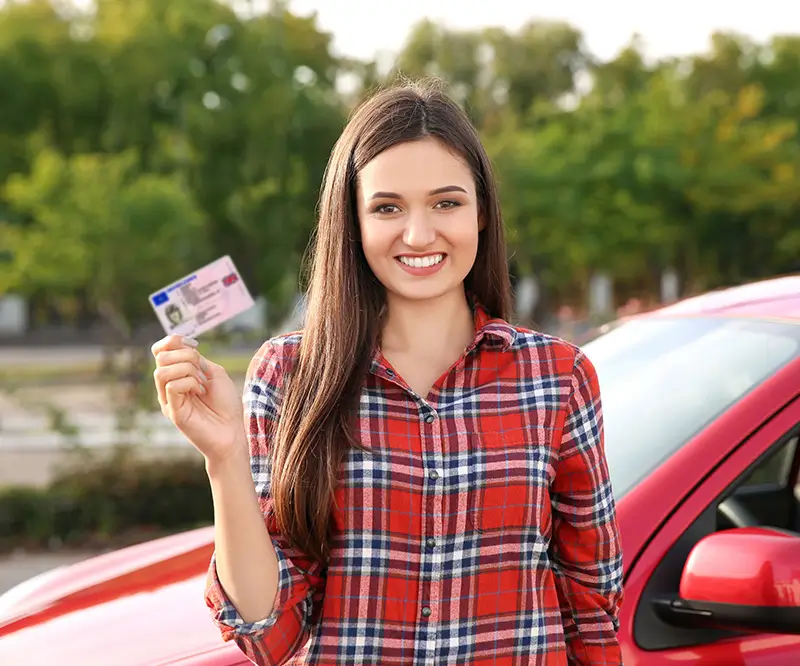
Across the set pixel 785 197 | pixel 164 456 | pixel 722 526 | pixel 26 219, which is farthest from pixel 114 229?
pixel 722 526

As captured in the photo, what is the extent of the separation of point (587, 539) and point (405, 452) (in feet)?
1.14

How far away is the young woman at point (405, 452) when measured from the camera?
168 cm

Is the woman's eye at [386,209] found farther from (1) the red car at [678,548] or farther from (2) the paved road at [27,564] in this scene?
(2) the paved road at [27,564]

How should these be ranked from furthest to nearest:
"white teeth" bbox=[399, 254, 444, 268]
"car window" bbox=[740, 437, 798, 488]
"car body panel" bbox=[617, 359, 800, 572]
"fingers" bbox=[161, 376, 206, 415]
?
"car window" bbox=[740, 437, 798, 488] < "car body panel" bbox=[617, 359, 800, 572] < "white teeth" bbox=[399, 254, 444, 268] < "fingers" bbox=[161, 376, 206, 415]

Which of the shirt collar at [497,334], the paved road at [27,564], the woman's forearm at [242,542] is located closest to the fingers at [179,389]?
the woman's forearm at [242,542]

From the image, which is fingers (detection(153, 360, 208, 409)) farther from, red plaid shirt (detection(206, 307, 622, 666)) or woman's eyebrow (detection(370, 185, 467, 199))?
woman's eyebrow (detection(370, 185, 467, 199))

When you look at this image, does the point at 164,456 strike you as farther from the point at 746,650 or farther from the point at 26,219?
the point at 26,219

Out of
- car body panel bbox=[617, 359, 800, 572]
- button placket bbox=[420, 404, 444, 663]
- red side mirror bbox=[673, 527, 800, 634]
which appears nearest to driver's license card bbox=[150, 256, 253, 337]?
button placket bbox=[420, 404, 444, 663]

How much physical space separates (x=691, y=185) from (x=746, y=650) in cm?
2301

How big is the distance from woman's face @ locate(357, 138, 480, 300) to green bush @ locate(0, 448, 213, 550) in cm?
608

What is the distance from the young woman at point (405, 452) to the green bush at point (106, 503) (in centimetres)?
602

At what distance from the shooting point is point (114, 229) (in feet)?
59.3

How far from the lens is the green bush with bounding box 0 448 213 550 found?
24.7ft

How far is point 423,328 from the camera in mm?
1869
